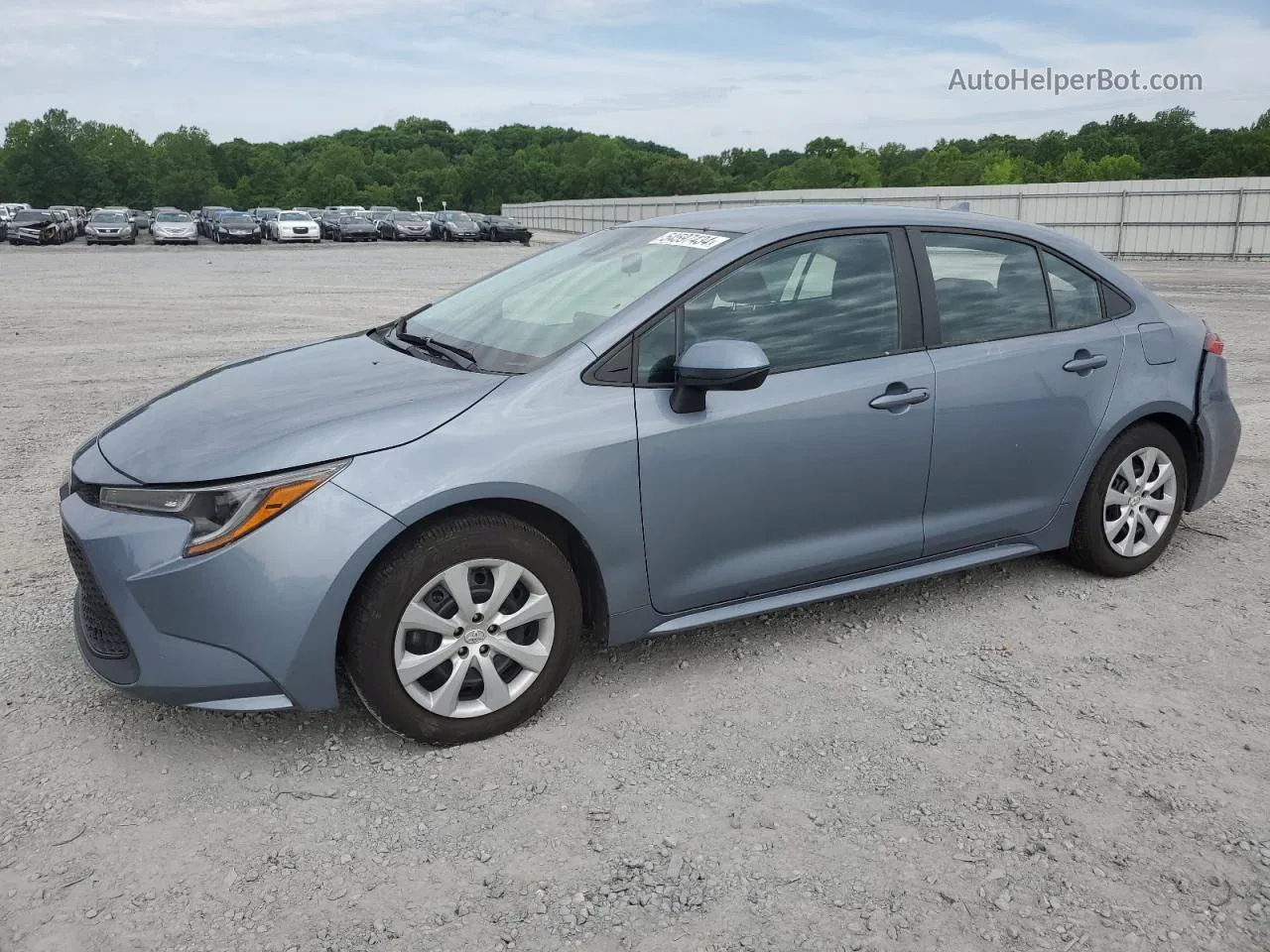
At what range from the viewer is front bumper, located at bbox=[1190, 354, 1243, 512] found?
15.8 ft

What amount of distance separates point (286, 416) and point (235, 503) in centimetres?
40

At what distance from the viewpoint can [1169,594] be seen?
468 centimetres

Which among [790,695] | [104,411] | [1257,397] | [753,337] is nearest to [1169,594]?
[790,695]

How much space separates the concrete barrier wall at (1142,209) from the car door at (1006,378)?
2177 centimetres

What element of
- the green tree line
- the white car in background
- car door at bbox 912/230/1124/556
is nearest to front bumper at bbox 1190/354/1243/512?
car door at bbox 912/230/1124/556

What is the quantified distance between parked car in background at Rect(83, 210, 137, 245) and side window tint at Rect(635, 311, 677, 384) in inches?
1757

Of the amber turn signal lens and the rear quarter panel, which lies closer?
the amber turn signal lens

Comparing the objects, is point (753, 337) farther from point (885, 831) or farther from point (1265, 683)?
point (1265, 683)

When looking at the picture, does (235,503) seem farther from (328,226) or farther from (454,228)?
(328,226)

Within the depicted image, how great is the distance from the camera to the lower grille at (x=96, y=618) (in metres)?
3.21

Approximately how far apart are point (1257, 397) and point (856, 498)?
6.35 meters

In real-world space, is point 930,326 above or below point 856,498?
above

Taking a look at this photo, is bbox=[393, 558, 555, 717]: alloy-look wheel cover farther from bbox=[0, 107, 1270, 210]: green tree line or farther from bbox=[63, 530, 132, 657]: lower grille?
bbox=[0, 107, 1270, 210]: green tree line

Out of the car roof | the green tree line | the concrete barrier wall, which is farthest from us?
the green tree line
